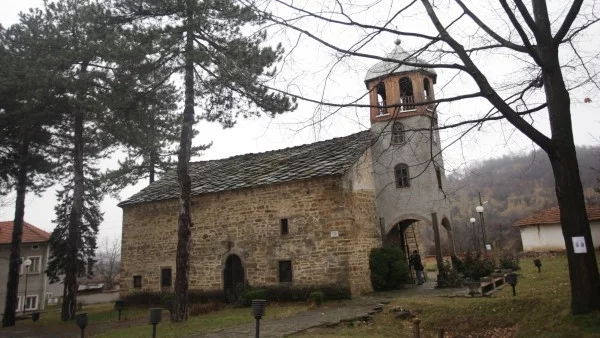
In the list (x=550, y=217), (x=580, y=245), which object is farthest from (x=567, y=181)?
(x=550, y=217)

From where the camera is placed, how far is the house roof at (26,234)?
3088cm

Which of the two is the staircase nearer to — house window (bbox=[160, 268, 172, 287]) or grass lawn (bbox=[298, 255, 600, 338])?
grass lawn (bbox=[298, 255, 600, 338])

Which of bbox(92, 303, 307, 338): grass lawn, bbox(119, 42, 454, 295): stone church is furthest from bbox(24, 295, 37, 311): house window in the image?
→ bbox(92, 303, 307, 338): grass lawn

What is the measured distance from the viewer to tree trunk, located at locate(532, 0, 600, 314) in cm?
620

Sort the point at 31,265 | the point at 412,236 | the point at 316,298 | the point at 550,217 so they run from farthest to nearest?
the point at 31,265
the point at 550,217
the point at 412,236
the point at 316,298

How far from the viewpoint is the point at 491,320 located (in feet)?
27.2

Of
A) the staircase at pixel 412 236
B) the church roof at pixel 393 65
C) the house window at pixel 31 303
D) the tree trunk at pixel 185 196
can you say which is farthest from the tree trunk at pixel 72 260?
the house window at pixel 31 303

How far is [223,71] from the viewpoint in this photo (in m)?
13.0

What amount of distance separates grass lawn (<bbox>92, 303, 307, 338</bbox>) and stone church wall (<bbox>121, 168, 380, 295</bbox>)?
75.1 inches

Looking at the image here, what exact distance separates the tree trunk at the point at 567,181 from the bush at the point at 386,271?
9040 mm

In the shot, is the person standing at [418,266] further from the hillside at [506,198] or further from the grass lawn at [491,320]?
the hillside at [506,198]

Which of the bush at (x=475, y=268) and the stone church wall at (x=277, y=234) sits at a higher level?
the stone church wall at (x=277, y=234)

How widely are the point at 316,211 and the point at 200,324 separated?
574 cm

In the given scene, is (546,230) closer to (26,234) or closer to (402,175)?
(402,175)
